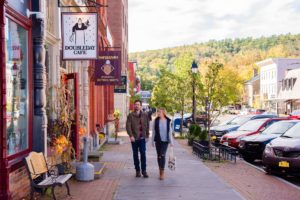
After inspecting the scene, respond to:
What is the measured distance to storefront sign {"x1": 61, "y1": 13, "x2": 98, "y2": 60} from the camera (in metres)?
12.3

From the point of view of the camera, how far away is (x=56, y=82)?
1230 cm

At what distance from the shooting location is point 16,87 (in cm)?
860

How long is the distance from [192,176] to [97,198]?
3651mm

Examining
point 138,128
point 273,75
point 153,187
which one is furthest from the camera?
point 273,75

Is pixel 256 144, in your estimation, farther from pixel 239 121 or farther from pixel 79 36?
pixel 239 121

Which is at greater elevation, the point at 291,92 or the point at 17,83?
the point at 17,83

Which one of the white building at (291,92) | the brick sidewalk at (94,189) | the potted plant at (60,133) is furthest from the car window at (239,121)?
the white building at (291,92)

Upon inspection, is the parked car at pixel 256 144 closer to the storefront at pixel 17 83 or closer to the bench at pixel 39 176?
the bench at pixel 39 176

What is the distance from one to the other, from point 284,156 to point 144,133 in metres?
3.81

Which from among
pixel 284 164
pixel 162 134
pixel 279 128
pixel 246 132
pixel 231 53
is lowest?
pixel 284 164

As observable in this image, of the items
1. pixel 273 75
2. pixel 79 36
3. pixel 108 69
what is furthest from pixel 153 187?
pixel 273 75

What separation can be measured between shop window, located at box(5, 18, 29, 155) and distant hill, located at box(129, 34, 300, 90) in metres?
106

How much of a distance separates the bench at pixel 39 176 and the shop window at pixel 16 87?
1.04 feet

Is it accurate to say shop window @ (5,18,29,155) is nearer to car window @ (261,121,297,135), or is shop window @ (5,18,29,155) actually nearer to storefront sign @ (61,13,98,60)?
storefront sign @ (61,13,98,60)
